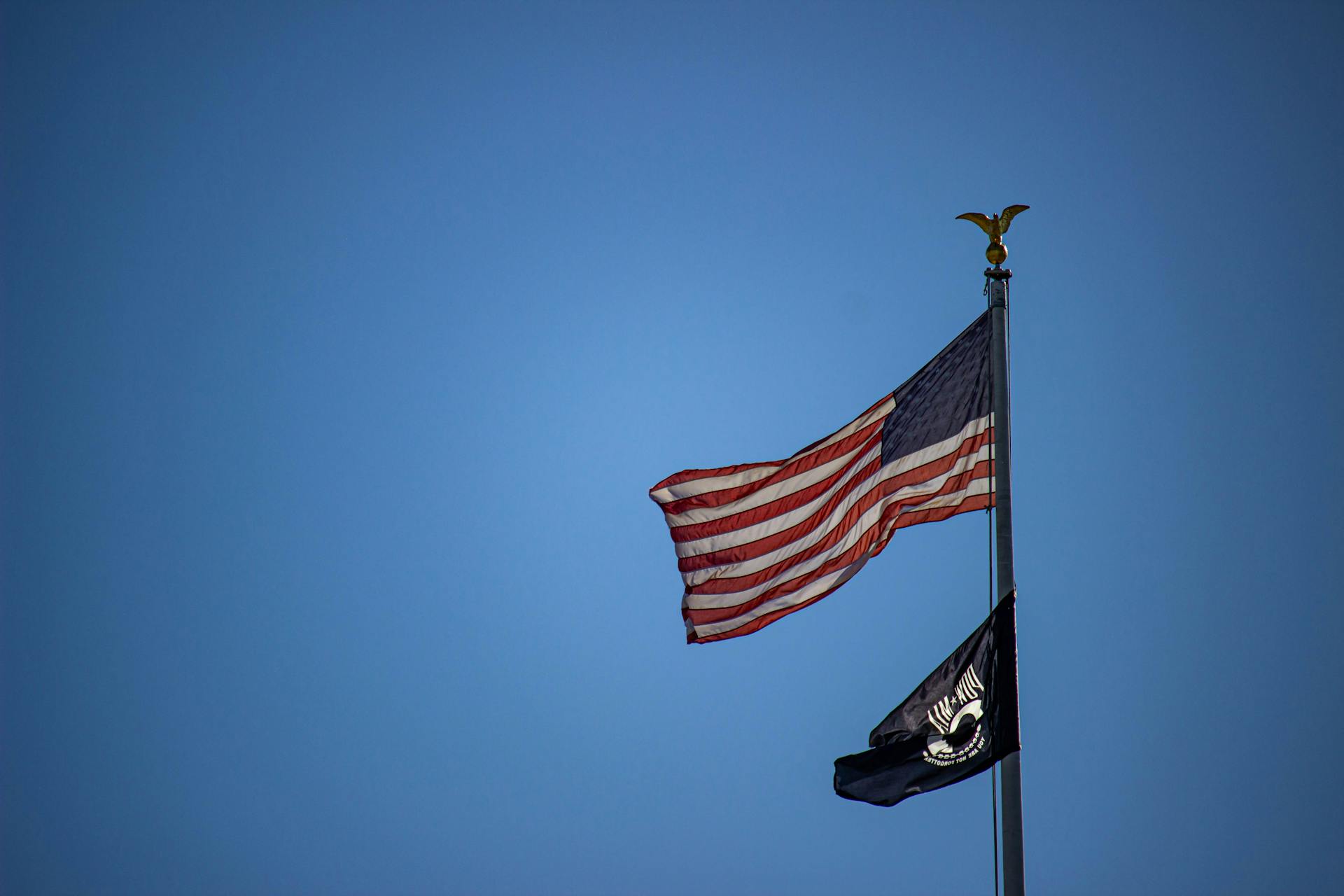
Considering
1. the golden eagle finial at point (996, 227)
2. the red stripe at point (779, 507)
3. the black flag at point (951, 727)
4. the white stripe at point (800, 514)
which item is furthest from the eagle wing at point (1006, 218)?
the black flag at point (951, 727)

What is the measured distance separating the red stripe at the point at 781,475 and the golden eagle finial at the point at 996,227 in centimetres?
265

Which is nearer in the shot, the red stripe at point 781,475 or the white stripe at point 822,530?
the white stripe at point 822,530

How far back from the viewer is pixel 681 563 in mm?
15539

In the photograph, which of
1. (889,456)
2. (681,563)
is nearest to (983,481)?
(889,456)

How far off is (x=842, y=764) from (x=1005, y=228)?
657 cm

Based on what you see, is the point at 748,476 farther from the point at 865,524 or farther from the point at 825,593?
the point at 825,593

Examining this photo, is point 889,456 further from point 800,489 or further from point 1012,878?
point 1012,878

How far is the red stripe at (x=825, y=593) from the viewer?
13969 mm

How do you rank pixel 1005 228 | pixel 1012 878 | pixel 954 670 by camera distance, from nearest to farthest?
pixel 1012 878 → pixel 954 670 → pixel 1005 228

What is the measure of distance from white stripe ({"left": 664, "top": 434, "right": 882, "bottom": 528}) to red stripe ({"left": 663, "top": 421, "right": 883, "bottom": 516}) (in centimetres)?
2

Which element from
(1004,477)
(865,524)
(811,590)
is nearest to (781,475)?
(865,524)

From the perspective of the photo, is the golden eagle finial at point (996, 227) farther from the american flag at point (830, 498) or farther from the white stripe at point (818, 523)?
the white stripe at point (818, 523)

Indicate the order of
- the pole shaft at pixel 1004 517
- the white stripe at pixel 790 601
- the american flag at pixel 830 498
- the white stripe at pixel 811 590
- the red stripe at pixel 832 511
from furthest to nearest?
1. the white stripe at pixel 790 601
2. the white stripe at pixel 811 590
3. the red stripe at pixel 832 511
4. the american flag at pixel 830 498
5. the pole shaft at pixel 1004 517

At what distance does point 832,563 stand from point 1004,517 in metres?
3.11
